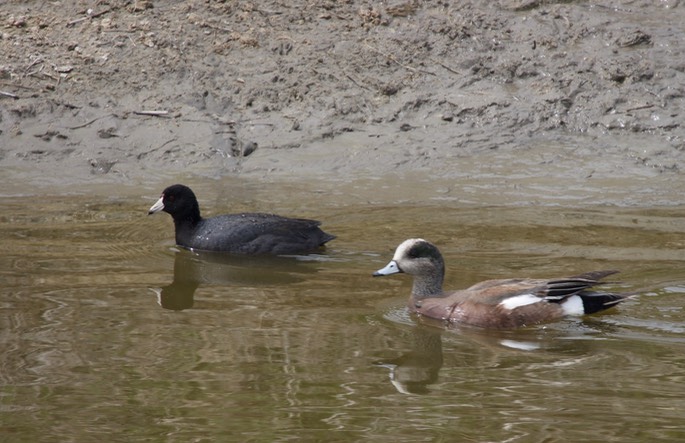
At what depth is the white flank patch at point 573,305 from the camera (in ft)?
27.7

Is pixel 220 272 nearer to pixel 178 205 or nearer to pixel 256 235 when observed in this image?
pixel 256 235

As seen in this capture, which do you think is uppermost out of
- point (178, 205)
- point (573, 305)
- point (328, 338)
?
point (178, 205)

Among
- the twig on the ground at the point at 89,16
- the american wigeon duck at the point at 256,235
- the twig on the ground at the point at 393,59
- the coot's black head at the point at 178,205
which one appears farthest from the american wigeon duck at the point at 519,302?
the twig on the ground at the point at 89,16

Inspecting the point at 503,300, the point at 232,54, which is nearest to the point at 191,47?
the point at 232,54

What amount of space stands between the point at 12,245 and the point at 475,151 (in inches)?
201

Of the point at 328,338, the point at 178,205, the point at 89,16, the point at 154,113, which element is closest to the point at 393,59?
the point at 154,113

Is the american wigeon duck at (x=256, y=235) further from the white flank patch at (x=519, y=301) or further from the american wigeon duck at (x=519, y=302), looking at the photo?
the white flank patch at (x=519, y=301)

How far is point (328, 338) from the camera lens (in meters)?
7.71

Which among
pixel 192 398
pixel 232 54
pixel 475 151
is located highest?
pixel 232 54

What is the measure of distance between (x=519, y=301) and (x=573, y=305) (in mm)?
388

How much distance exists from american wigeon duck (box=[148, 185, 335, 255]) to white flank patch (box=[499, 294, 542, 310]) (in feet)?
8.48

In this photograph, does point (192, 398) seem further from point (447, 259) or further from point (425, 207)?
point (425, 207)

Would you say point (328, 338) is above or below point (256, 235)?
below

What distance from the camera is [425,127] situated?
1352 cm
